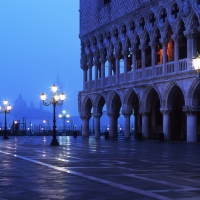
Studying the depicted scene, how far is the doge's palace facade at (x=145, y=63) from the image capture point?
3750 centimetres

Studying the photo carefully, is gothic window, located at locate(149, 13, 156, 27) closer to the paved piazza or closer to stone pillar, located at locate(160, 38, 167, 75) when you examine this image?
stone pillar, located at locate(160, 38, 167, 75)

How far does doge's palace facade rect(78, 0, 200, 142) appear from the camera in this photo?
123ft

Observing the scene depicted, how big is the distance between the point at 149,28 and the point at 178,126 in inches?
342

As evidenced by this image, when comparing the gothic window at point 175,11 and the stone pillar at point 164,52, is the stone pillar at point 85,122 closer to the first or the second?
the stone pillar at point 164,52

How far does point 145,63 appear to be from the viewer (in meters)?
43.8

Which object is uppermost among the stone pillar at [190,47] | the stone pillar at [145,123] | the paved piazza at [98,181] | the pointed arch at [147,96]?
the stone pillar at [190,47]

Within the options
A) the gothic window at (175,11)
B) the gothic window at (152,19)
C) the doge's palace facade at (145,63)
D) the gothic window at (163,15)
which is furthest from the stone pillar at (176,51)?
the gothic window at (152,19)

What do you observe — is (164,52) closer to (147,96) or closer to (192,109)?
(147,96)

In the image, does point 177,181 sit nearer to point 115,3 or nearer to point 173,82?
point 173,82

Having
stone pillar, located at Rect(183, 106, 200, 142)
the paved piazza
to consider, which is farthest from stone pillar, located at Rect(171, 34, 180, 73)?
the paved piazza

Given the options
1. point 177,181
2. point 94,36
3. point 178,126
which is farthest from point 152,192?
point 94,36

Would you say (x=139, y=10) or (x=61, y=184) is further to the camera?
(x=139, y=10)

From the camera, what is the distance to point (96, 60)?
5209 cm

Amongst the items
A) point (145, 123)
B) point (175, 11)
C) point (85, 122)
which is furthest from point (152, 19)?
point (85, 122)
